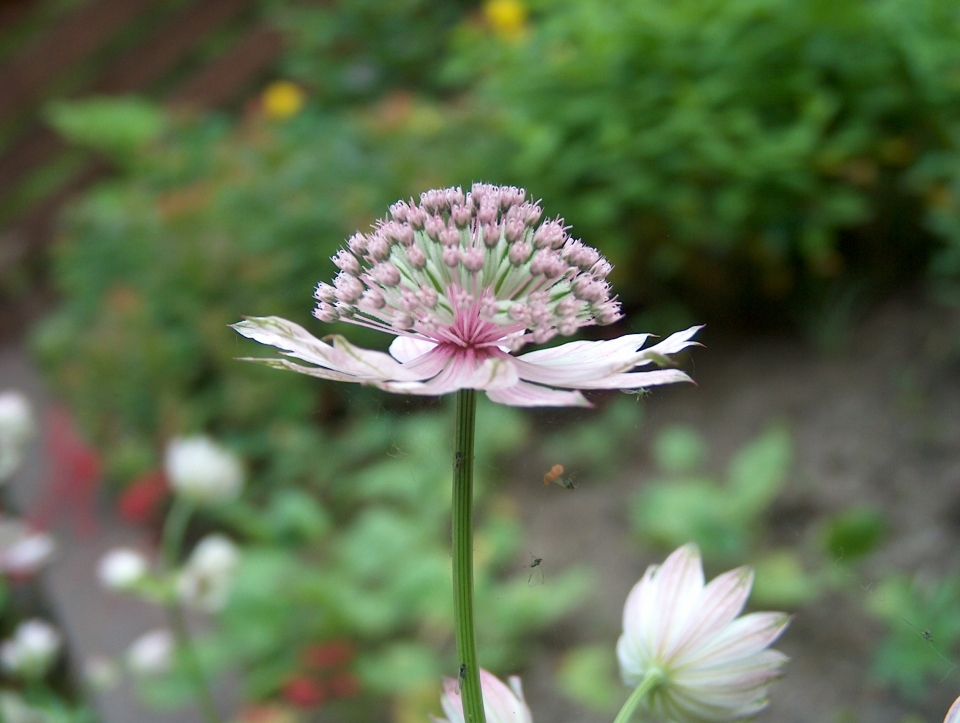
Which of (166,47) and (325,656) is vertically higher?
(166,47)

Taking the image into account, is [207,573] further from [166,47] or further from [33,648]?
[166,47]

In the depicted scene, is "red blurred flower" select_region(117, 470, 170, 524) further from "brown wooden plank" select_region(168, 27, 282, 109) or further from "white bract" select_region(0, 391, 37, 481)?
"brown wooden plank" select_region(168, 27, 282, 109)

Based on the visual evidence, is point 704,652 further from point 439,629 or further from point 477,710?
point 439,629

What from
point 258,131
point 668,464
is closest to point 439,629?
point 668,464

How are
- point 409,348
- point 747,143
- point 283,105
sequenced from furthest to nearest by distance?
point 283,105
point 747,143
point 409,348

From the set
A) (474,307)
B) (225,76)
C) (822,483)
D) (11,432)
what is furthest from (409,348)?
(225,76)

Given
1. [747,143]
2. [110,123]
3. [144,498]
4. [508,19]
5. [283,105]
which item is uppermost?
[110,123]

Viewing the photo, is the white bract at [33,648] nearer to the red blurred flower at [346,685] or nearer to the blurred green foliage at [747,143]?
Result: the red blurred flower at [346,685]
